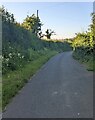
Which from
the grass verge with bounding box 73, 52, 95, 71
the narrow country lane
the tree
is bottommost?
the narrow country lane

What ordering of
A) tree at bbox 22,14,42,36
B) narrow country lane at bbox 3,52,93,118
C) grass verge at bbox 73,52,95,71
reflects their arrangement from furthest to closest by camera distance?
tree at bbox 22,14,42,36 < grass verge at bbox 73,52,95,71 < narrow country lane at bbox 3,52,93,118

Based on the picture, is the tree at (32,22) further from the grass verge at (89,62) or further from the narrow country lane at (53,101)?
the narrow country lane at (53,101)

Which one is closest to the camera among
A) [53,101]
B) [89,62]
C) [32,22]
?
[53,101]

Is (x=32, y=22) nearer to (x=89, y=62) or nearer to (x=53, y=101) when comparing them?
(x=89, y=62)

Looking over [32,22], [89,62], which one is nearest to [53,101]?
[89,62]

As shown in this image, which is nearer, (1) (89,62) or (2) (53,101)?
(2) (53,101)

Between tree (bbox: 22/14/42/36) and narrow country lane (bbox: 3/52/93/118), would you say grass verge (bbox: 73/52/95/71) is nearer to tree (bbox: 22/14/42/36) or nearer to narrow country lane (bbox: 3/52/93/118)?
narrow country lane (bbox: 3/52/93/118)

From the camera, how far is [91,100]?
12094mm

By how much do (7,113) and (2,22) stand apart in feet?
74.4

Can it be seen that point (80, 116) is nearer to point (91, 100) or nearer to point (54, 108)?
point (54, 108)

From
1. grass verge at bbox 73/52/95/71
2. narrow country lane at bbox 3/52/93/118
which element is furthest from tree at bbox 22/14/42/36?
narrow country lane at bbox 3/52/93/118

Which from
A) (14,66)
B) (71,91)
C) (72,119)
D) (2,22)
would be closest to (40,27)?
(2,22)

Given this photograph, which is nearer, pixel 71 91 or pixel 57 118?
pixel 57 118

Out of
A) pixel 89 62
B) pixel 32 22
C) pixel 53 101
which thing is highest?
pixel 32 22
